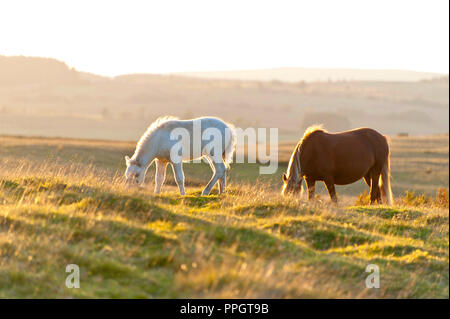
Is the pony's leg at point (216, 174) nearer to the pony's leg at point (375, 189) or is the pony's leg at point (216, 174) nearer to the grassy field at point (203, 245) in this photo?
the grassy field at point (203, 245)

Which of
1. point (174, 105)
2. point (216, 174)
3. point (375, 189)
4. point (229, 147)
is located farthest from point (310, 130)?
point (174, 105)

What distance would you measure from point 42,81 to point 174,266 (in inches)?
7020

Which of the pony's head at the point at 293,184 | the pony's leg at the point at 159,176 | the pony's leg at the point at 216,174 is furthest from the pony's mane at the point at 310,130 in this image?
the pony's leg at the point at 159,176

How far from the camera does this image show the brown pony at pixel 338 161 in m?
14.0

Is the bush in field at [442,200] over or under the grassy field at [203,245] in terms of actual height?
under

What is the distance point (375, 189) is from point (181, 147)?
5.29m

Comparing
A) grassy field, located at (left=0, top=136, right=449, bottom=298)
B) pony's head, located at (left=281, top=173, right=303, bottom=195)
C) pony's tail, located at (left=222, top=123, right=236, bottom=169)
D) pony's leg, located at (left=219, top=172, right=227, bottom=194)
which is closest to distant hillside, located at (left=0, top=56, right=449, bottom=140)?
pony's tail, located at (left=222, top=123, right=236, bottom=169)

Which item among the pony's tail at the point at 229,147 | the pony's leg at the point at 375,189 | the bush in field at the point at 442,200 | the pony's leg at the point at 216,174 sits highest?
the pony's tail at the point at 229,147

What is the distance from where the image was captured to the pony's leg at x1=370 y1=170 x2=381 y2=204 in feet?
51.0

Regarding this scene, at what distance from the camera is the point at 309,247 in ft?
30.3

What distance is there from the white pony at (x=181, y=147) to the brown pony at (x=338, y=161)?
69.9 inches

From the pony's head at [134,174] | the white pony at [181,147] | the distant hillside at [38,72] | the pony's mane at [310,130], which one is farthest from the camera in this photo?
the distant hillside at [38,72]
